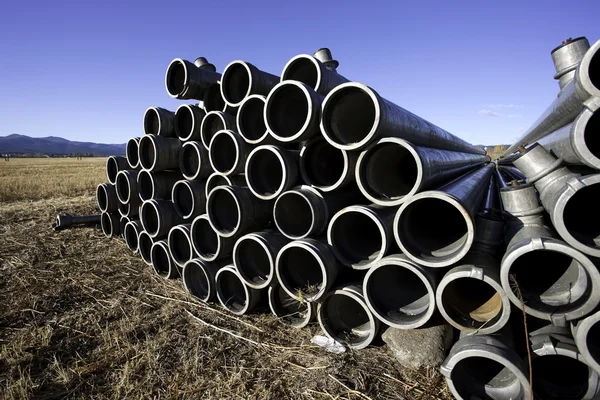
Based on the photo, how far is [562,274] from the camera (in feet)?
7.14

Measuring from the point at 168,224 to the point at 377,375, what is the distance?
3129 mm

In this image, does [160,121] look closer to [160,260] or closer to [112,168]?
[112,168]

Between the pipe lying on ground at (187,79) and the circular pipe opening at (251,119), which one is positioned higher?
the pipe lying on ground at (187,79)

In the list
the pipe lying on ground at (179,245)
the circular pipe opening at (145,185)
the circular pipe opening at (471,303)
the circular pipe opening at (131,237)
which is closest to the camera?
the circular pipe opening at (471,303)

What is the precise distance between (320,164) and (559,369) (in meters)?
2.50

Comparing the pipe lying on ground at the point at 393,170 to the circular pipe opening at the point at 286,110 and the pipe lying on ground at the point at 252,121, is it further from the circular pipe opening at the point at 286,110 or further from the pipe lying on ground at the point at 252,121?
the pipe lying on ground at the point at 252,121

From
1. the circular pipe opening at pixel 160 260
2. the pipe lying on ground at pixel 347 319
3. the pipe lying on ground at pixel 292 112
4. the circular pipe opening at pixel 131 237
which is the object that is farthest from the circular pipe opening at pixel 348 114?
the circular pipe opening at pixel 131 237

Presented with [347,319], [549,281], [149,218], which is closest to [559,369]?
[549,281]

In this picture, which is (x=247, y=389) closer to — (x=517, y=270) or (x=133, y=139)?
(x=517, y=270)

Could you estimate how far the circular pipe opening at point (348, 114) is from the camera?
2.57 meters

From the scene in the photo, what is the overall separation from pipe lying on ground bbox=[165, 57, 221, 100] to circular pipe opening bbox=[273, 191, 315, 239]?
219 centimetres

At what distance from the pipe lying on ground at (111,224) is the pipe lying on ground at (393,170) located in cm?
522

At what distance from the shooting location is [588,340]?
1899mm

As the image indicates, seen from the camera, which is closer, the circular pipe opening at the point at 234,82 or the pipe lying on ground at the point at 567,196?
the pipe lying on ground at the point at 567,196
